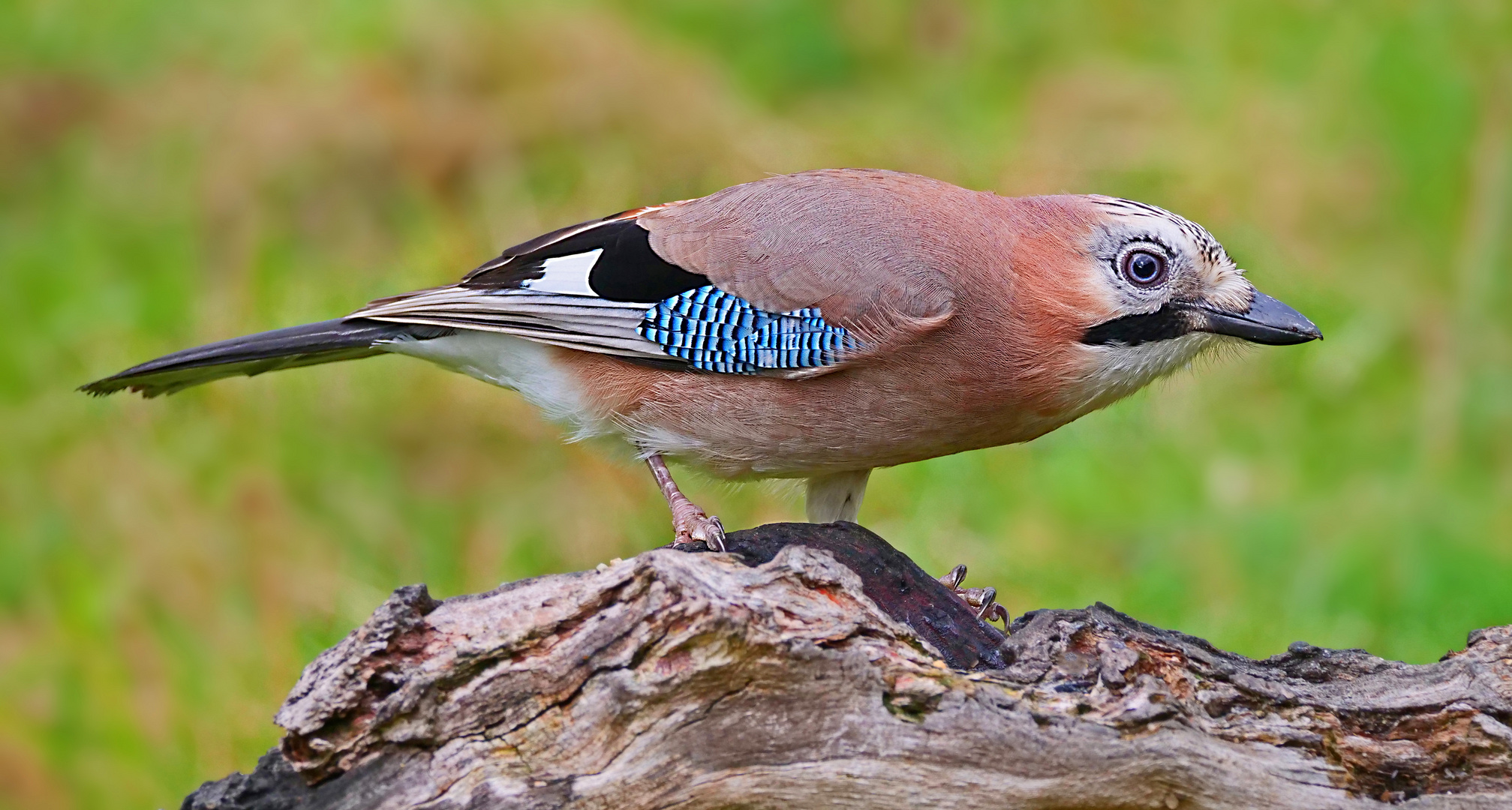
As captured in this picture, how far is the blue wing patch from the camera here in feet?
15.1

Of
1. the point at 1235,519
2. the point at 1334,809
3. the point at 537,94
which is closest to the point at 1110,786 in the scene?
the point at 1334,809

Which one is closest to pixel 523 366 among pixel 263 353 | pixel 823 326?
pixel 263 353

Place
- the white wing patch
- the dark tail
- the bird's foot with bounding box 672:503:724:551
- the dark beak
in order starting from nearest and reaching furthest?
the bird's foot with bounding box 672:503:724:551 → the dark beak → the dark tail → the white wing patch

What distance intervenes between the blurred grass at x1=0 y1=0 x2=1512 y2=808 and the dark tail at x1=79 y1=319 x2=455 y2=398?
0.81 m

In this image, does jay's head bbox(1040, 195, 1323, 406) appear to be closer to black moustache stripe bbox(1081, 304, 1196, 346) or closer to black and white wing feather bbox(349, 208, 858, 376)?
black moustache stripe bbox(1081, 304, 1196, 346)

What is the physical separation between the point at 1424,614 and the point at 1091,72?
465 centimetres

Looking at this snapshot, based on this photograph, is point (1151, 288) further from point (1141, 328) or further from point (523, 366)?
point (523, 366)

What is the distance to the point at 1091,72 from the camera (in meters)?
9.96

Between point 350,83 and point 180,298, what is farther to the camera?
point 350,83

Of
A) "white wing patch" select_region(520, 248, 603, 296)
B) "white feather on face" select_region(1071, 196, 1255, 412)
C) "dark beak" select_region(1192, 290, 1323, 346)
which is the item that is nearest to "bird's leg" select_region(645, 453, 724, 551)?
"white wing patch" select_region(520, 248, 603, 296)

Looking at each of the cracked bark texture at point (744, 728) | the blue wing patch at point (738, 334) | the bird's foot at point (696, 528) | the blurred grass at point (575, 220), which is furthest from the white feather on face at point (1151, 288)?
the cracked bark texture at point (744, 728)

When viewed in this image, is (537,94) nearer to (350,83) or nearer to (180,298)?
(350,83)

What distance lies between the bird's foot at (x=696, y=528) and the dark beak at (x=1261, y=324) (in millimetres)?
1494

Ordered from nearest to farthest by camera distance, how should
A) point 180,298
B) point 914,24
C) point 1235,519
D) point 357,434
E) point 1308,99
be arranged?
point 1235,519 < point 357,434 < point 180,298 < point 1308,99 < point 914,24
